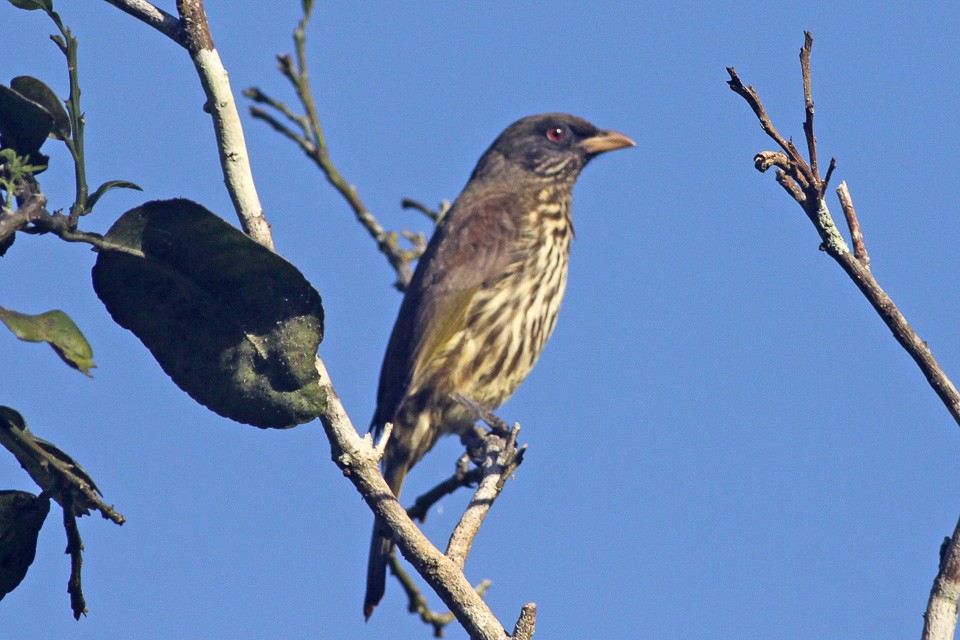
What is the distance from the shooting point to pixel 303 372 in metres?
2.37

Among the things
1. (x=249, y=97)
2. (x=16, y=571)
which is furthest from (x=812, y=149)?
(x=249, y=97)

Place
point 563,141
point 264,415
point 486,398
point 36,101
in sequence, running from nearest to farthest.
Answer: point 36,101 → point 264,415 → point 486,398 → point 563,141

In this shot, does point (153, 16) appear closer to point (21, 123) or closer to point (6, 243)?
point (21, 123)

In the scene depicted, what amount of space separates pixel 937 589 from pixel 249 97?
213 inches

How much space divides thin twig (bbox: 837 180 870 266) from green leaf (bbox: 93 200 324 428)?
116cm

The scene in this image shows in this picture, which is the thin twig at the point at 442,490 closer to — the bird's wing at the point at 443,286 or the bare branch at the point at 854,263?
the bird's wing at the point at 443,286

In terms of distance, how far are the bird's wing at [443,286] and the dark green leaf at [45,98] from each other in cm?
410

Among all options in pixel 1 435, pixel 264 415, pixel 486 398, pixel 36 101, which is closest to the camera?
pixel 1 435

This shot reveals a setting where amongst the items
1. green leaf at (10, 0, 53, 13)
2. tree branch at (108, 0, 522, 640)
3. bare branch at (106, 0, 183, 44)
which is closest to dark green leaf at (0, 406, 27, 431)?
tree branch at (108, 0, 522, 640)

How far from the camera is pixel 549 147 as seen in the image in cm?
794

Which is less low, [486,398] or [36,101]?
[486,398]

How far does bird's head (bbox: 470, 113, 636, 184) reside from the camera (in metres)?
7.85

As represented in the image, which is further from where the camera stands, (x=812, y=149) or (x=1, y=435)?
(x=812, y=149)

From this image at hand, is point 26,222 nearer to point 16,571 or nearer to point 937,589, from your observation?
point 16,571
